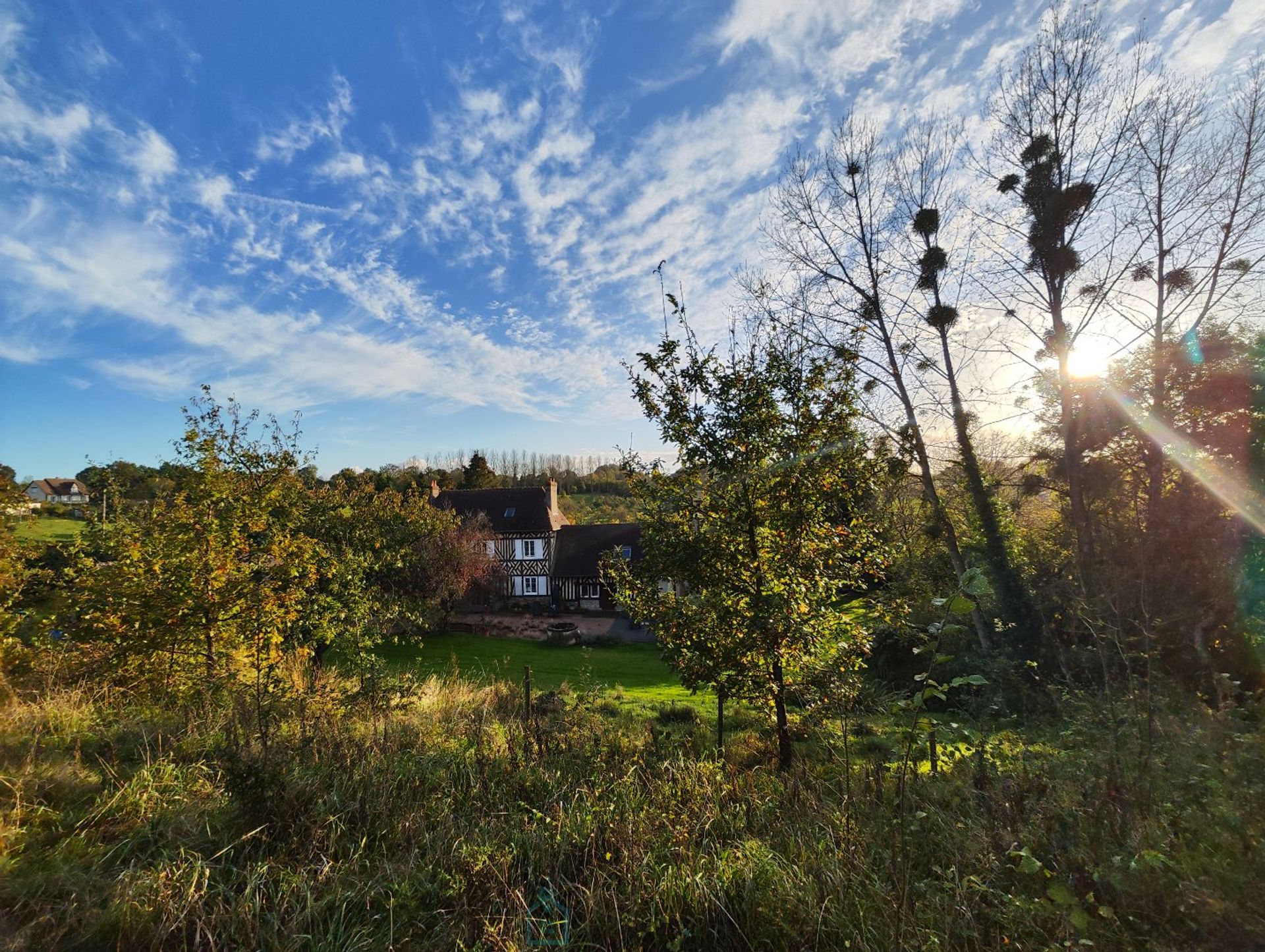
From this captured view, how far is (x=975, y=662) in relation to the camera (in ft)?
31.3

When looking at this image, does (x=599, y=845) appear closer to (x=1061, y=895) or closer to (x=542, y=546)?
(x=1061, y=895)

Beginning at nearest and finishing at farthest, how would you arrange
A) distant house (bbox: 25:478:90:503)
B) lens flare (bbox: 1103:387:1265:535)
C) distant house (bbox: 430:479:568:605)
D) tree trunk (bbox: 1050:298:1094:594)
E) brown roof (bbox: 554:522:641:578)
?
1. lens flare (bbox: 1103:387:1265:535)
2. tree trunk (bbox: 1050:298:1094:594)
3. brown roof (bbox: 554:522:641:578)
4. distant house (bbox: 430:479:568:605)
5. distant house (bbox: 25:478:90:503)

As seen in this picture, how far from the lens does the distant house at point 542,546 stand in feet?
94.8

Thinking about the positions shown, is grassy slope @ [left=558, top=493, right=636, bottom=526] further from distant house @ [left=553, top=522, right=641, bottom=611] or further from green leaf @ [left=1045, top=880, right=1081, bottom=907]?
green leaf @ [left=1045, top=880, right=1081, bottom=907]

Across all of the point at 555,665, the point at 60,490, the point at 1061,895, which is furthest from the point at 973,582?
the point at 60,490

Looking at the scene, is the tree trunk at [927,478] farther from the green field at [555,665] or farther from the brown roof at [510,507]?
the brown roof at [510,507]

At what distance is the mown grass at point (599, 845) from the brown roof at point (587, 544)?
24173 millimetres

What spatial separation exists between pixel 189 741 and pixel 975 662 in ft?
39.4

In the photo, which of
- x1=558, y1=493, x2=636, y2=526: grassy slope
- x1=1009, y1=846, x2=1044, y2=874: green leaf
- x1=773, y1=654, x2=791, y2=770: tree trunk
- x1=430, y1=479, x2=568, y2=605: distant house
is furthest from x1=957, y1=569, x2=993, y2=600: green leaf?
x1=558, y1=493, x2=636, y2=526: grassy slope

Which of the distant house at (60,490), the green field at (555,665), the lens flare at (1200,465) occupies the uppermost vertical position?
the distant house at (60,490)

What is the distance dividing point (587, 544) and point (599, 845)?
27.5 m

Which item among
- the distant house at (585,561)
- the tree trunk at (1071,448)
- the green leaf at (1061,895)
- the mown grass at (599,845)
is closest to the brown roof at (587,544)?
the distant house at (585,561)

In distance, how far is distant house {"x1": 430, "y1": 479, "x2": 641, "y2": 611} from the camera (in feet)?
94.8

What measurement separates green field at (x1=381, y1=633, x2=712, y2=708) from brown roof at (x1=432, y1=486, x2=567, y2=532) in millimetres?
9137
